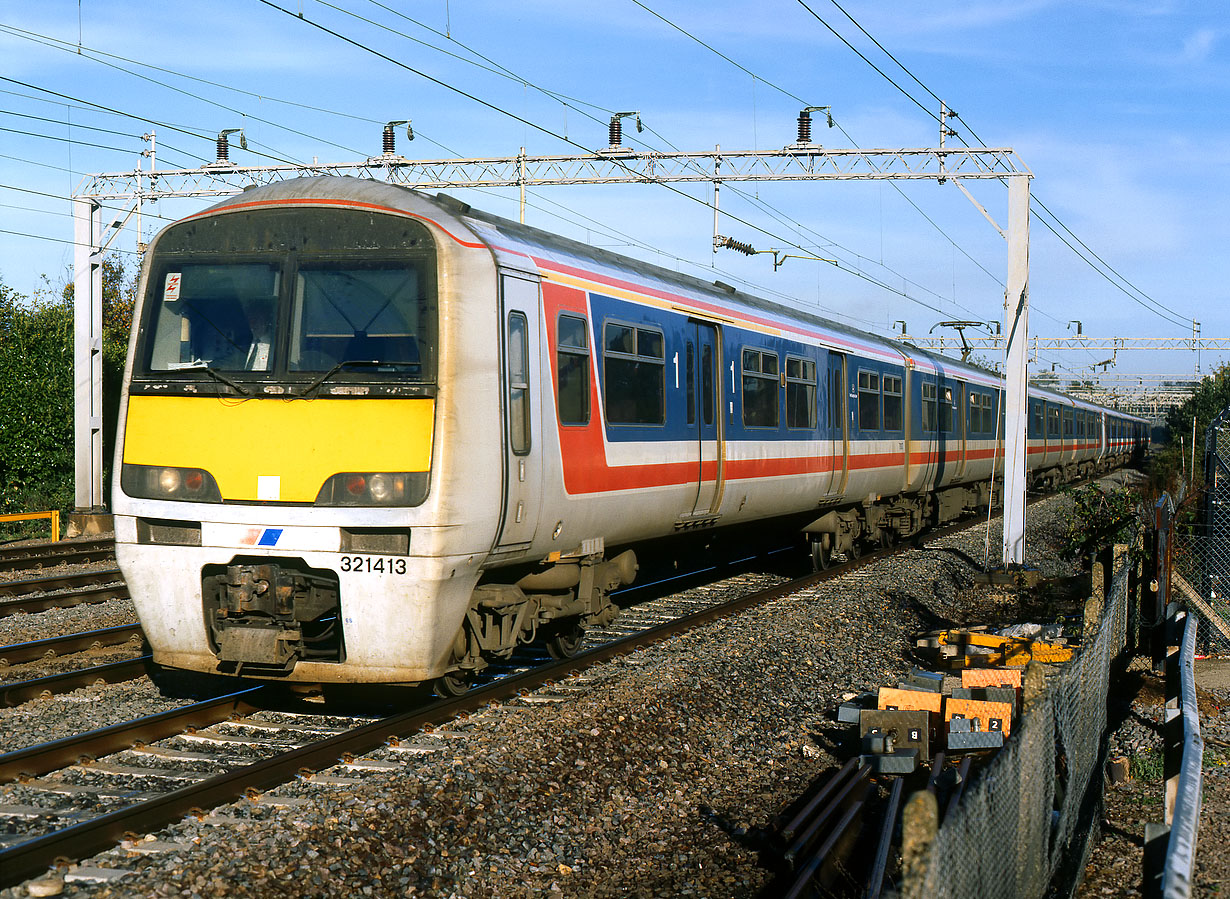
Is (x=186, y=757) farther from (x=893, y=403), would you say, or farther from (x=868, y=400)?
(x=893, y=403)

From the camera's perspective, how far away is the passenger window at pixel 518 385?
750 cm

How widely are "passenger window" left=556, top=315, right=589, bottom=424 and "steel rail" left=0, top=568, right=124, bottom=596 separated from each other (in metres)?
7.16

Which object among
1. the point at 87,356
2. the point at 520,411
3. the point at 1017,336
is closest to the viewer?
the point at 520,411

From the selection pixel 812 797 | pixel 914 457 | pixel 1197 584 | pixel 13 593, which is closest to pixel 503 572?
pixel 812 797

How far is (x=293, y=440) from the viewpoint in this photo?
6883 millimetres

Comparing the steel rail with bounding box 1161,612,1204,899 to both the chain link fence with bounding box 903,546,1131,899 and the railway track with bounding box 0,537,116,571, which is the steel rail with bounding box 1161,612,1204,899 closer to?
the chain link fence with bounding box 903,546,1131,899

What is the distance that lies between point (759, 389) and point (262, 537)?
255 inches

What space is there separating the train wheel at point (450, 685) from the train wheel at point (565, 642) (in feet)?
4.83

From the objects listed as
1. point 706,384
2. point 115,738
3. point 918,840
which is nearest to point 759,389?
point 706,384

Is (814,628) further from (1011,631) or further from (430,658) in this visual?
(430,658)

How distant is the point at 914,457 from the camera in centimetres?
1878

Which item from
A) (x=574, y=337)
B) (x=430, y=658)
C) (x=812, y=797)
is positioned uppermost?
(x=574, y=337)

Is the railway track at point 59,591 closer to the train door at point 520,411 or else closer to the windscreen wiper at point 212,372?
the windscreen wiper at point 212,372

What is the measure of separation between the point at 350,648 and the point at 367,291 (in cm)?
211
